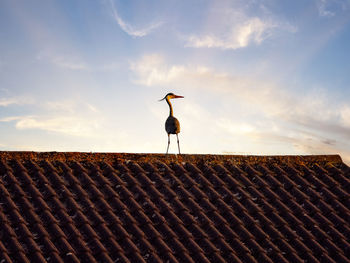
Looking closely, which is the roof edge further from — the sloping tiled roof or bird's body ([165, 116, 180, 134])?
bird's body ([165, 116, 180, 134])

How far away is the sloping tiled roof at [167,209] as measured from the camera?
494 cm

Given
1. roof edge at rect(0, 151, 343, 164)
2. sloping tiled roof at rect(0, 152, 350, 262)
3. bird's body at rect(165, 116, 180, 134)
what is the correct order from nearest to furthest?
sloping tiled roof at rect(0, 152, 350, 262) → roof edge at rect(0, 151, 343, 164) → bird's body at rect(165, 116, 180, 134)

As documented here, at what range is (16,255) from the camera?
4.59 m

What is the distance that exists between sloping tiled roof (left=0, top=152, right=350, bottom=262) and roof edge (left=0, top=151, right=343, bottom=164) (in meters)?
0.02

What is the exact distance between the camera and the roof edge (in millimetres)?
6493

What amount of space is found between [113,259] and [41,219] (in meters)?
1.13

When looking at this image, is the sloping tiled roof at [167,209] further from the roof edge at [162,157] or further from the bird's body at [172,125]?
the bird's body at [172,125]

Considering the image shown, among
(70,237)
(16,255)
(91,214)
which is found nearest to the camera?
(16,255)

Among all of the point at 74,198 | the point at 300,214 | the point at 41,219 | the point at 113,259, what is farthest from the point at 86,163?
the point at 300,214

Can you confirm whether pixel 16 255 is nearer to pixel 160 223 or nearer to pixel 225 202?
pixel 160 223

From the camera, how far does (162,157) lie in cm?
698

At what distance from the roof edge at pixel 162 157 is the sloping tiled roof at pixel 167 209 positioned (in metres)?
0.02

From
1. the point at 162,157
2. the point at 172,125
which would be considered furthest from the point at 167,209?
the point at 172,125

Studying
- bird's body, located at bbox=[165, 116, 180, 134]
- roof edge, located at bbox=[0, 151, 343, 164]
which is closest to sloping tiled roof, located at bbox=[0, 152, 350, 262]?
roof edge, located at bbox=[0, 151, 343, 164]
